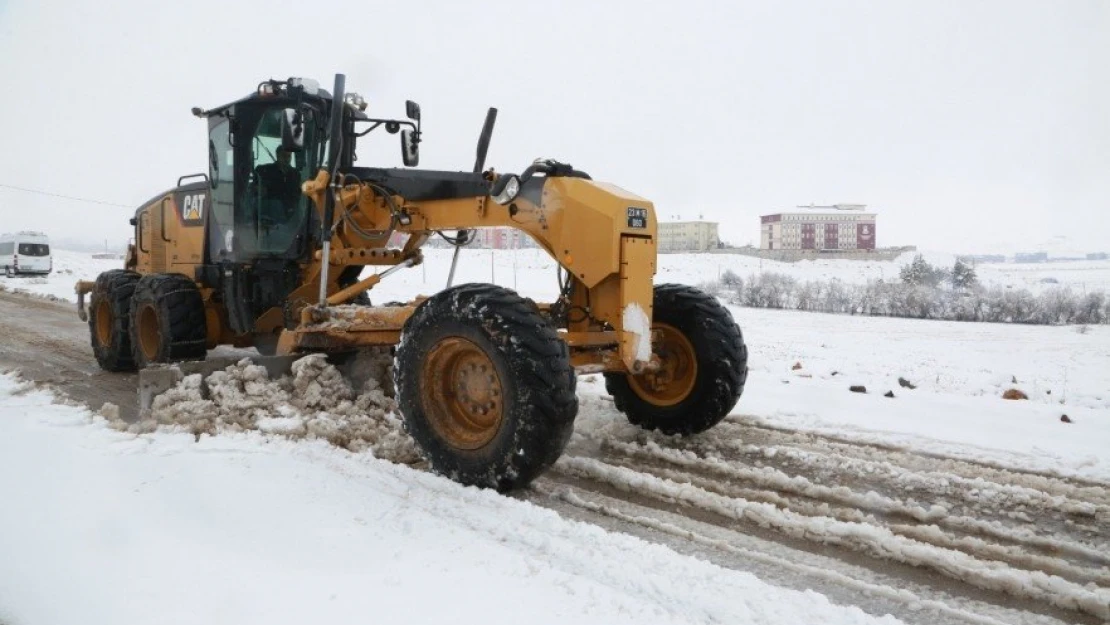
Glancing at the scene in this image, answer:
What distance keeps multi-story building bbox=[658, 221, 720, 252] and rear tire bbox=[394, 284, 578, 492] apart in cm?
8728

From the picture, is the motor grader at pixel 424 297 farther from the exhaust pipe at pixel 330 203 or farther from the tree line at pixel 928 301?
the tree line at pixel 928 301

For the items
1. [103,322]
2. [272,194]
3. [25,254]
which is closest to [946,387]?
[272,194]

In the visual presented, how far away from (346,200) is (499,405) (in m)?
2.66

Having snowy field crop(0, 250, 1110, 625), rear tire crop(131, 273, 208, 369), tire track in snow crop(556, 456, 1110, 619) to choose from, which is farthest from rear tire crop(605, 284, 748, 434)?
rear tire crop(131, 273, 208, 369)

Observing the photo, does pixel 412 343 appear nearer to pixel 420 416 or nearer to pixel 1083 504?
pixel 420 416

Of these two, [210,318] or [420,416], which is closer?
[420,416]

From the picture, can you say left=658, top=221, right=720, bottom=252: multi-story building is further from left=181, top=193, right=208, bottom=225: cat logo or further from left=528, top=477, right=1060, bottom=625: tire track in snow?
left=528, top=477, right=1060, bottom=625: tire track in snow

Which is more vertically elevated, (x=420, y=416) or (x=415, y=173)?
(x=415, y=173)

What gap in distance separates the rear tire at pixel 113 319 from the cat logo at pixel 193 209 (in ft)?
3.51

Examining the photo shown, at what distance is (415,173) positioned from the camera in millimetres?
5891

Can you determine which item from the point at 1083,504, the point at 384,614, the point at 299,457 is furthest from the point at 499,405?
the point at 1083,504

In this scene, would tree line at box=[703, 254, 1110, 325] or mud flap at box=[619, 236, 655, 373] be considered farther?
tree line at box=[703, 254, 1110, 325]

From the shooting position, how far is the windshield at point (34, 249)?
31214 millimetres

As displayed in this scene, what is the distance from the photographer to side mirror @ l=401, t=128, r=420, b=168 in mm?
6750
